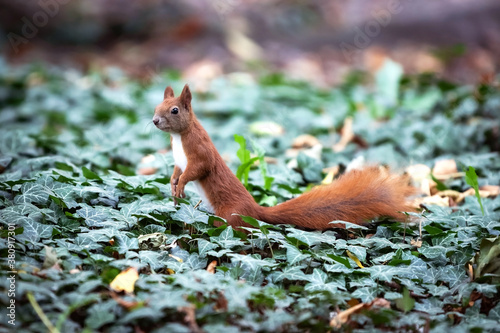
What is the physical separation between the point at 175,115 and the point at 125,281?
962mm

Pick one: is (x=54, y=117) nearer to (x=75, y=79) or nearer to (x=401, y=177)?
(x=75, y=79)

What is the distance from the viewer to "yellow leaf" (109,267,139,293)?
2010mm

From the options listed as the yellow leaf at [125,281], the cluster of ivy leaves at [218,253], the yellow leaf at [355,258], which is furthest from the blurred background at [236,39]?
the yellow leaf at [125,281]

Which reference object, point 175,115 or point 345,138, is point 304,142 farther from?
point 175,115

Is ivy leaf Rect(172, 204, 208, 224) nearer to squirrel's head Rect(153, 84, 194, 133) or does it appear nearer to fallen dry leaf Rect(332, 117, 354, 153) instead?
squirrel's head Rect(153, 84, 194, 133)

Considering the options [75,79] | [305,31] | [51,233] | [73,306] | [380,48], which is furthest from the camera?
[305,31]

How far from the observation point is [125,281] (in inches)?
80.4

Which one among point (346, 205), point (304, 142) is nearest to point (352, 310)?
point (346, 205)

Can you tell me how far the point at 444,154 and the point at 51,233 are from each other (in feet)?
11.3

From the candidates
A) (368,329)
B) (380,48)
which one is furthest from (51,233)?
(380,48)

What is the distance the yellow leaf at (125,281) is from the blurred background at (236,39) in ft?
18.6

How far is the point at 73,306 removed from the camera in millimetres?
1768

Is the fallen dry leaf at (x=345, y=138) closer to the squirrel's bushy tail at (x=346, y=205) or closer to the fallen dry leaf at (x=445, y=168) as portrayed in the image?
the fallen dry leaf at (x=445, y=168)

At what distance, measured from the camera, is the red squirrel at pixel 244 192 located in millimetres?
2680
